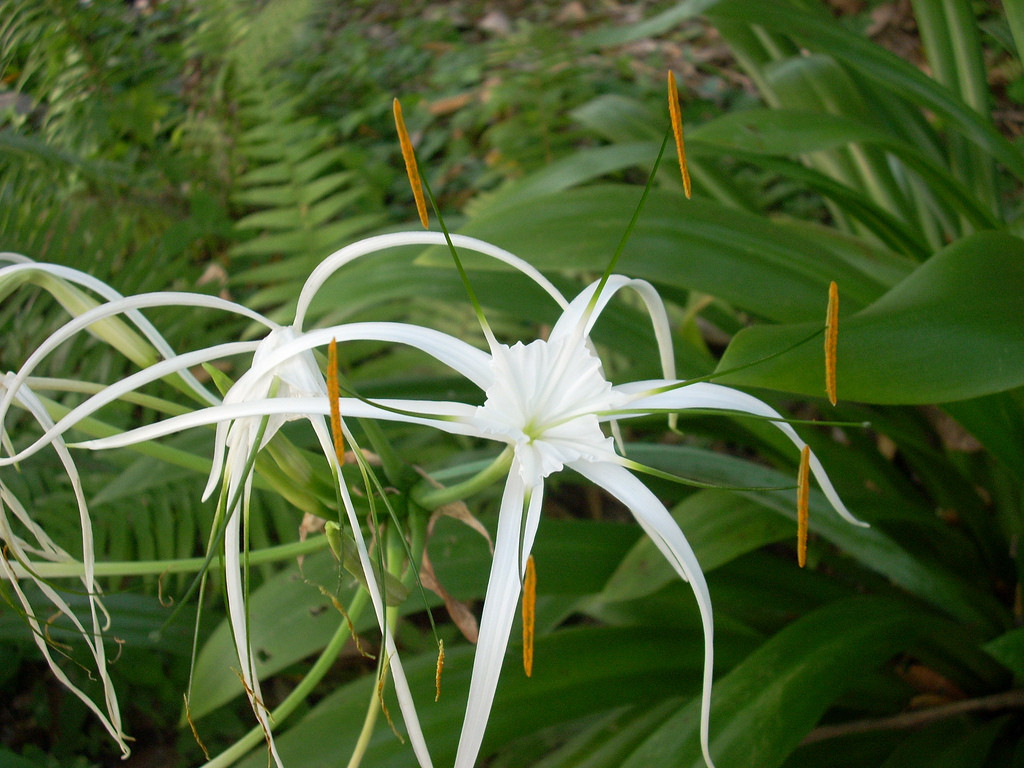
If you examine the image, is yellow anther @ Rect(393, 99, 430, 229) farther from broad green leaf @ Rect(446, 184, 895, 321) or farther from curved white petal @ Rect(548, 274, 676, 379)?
broad green leaf @ Rect(446, 184, 895, 321)

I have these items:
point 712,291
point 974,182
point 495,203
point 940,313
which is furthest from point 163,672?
point 974,182

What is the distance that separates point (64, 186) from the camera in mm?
1322

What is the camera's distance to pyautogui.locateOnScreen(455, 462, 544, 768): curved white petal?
1.17ft

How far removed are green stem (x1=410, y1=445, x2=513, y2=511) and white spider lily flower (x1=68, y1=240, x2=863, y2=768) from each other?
11 mm

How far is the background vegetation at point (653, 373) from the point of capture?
28.3 inches

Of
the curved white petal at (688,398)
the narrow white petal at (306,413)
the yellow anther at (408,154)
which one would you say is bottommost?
the curved white petal at (688,398)

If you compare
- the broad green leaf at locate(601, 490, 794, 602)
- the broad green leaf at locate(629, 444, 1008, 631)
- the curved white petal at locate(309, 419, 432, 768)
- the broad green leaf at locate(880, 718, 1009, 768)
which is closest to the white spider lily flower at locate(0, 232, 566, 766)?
the curved white petal at locate(309, 419, 432, 768)

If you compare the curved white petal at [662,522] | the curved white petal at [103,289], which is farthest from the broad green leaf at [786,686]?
the curved white petal at [103,289]

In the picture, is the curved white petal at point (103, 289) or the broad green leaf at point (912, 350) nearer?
the curved white petal at point (103, 289)

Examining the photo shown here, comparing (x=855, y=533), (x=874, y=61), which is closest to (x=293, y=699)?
(x=855, y=533)

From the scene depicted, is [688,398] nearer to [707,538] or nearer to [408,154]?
[408,154]

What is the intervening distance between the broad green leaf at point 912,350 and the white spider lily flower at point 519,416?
12cm

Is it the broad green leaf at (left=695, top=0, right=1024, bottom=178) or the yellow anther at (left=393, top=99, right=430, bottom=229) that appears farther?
the broad green leaf at (left=695, top=0, right=1024, bottom=178)

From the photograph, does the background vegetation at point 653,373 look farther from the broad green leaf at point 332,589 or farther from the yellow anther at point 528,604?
the yellow anther at point 528,604
